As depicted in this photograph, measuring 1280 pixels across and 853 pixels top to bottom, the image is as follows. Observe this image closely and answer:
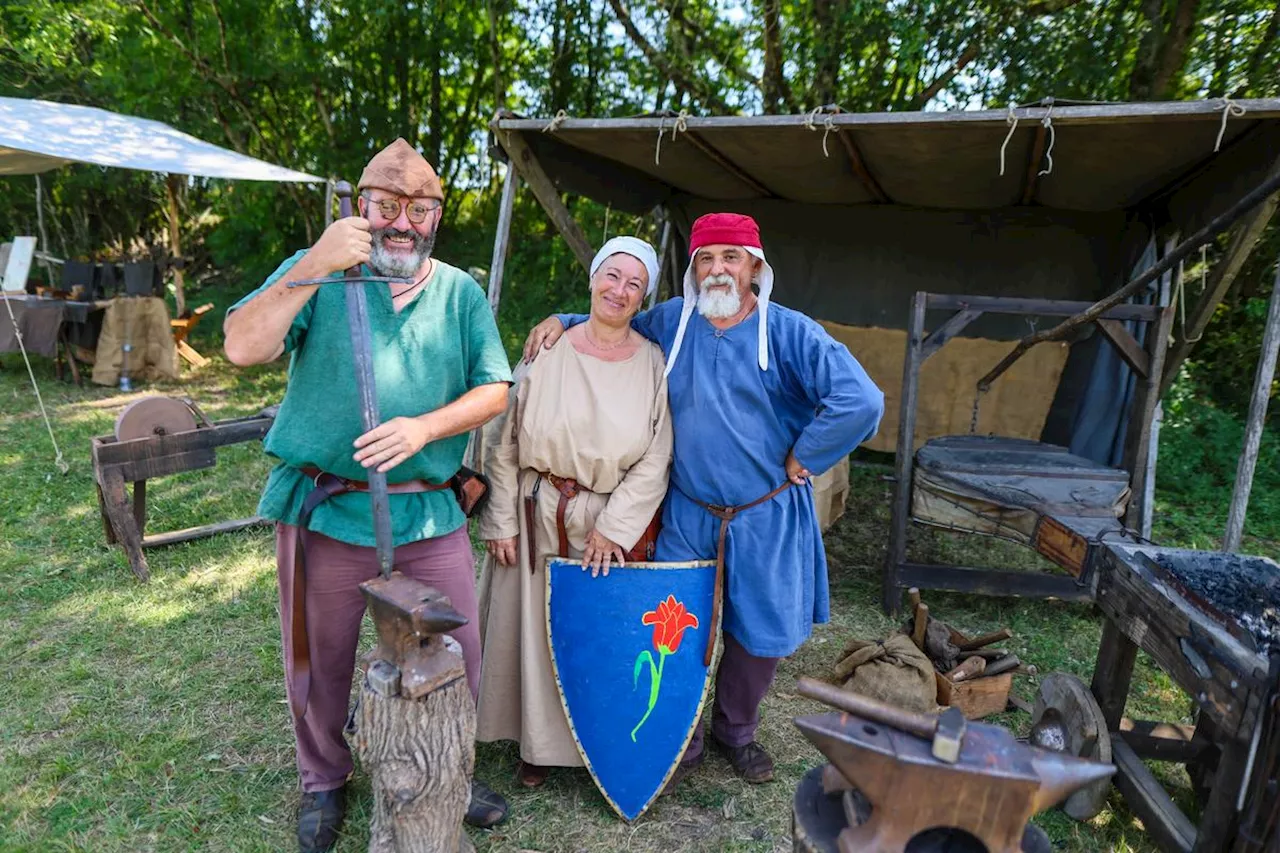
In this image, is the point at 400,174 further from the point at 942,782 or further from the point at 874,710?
the point at 942,782

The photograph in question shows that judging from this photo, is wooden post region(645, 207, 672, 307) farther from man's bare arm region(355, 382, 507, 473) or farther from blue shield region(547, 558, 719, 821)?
man's bare arm region(355, 382, 507, 473)

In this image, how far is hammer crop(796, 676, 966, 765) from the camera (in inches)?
43.3

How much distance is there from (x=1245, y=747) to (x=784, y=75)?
23.0 feet

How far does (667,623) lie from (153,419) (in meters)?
2.72

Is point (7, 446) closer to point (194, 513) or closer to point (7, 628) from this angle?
point (194, 513)

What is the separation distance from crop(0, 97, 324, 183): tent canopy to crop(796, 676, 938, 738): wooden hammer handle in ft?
21.8

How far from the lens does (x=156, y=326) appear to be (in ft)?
24.2

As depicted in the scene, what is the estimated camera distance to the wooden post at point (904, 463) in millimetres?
3516

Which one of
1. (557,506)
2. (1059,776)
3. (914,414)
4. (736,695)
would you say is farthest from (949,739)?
(914,414)

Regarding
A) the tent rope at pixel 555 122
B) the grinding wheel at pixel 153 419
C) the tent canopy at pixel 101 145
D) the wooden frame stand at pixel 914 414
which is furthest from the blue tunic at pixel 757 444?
the tent canopy at pixel 101 145

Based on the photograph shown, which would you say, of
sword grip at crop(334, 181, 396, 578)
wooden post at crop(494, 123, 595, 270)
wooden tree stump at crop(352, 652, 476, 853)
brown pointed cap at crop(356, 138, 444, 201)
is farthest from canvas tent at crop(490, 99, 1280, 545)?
wooden tree stump at crop(352, 652, 476, 853)

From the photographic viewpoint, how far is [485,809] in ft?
7.26

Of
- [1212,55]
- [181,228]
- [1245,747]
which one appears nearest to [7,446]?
[1245,747]

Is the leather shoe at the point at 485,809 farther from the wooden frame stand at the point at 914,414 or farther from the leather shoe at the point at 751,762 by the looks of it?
the wooden frame stand at the point at 914,414
